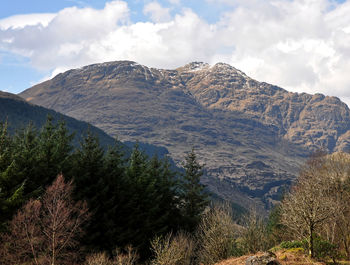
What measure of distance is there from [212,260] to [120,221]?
1580 centimetres

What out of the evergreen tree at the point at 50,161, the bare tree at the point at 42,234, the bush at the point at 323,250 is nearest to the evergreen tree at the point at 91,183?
the evergreen tree at the point at 50,161

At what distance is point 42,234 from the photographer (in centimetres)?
3719

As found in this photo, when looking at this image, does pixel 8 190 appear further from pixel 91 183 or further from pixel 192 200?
pixel 192 200

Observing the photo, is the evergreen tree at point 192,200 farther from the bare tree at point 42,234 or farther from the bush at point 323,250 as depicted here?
the bush at point 323,250

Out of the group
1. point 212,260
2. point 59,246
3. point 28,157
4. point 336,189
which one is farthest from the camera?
point 336,189

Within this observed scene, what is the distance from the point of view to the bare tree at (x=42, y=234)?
109ft

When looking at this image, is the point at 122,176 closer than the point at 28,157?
No

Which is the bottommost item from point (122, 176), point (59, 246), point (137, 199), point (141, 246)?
point (141, 246)

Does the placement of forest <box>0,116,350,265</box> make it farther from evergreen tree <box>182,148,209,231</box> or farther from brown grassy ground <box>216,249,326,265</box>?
brown grassy ground <box>216,249,326,265</box>

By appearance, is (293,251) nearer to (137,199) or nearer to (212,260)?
(212,260)

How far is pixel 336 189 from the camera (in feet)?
185

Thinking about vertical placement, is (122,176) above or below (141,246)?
above

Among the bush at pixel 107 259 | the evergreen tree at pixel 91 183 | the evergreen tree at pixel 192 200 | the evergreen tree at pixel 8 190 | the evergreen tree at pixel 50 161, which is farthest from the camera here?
the evergreen tree at pixel 192 200

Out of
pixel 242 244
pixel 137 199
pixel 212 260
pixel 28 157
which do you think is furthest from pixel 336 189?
pixel 28 157
